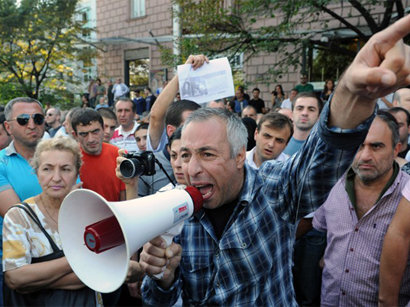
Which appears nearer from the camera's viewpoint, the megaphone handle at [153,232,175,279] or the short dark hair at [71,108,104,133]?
the megaphone handle at [153,232,175,279]

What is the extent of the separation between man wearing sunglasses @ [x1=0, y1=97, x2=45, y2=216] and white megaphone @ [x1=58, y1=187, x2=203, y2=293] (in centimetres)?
184

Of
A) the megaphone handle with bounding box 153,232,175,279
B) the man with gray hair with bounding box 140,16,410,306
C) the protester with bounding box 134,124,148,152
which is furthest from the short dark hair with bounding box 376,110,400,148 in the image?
the protester with bounding box 134,124,148,152

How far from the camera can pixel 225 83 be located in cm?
372

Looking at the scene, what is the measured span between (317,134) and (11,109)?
3.15m

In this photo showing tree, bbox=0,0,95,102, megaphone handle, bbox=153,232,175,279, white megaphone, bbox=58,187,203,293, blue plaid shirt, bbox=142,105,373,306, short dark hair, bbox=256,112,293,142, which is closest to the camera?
white megaphone, bbox=58,187,203,293

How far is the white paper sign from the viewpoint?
364 centimetres

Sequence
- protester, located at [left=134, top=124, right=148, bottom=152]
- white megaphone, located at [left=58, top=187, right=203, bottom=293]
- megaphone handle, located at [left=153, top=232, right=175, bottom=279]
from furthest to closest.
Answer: protester, located at [left=134, top=124, right=148, bottom=152] < megaphone handle, located at [left=153, top=232, right=175, bottom=279] < white megaphone, located at [left=58, top=187, right=203, bottom=293]

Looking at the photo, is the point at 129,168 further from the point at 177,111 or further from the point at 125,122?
the point at 125,122

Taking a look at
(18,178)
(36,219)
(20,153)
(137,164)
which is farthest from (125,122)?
(137,164)

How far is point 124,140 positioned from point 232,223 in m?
4.09

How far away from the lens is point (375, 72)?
107cm

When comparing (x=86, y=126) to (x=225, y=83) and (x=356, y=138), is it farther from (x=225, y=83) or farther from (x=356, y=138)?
(x=356, y=138)

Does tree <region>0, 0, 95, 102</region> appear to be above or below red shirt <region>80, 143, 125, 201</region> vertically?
above

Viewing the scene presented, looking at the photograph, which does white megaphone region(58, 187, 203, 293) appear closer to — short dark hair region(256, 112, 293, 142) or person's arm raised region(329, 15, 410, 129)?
person's arm raised region(329, 15, 410, 129)
